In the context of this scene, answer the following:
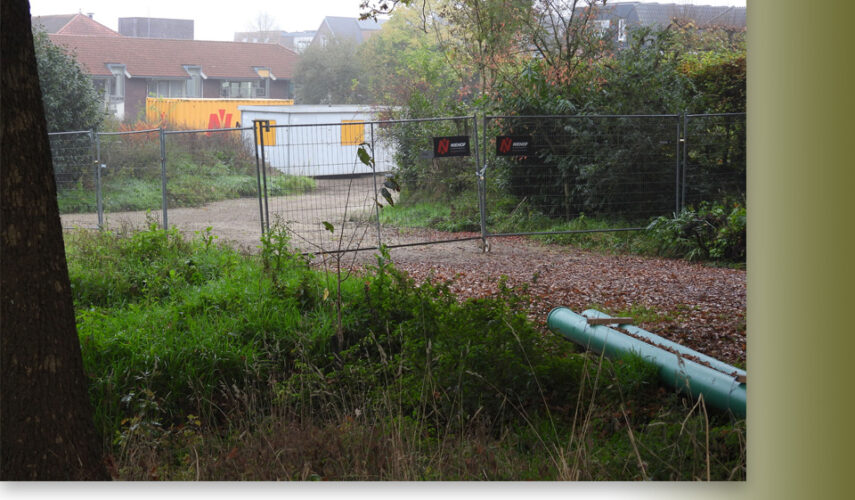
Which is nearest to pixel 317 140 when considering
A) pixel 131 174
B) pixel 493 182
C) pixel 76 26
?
pixel 131 174

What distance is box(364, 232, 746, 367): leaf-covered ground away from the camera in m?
4.54

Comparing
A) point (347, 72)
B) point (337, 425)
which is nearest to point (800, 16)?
point (337, 425)

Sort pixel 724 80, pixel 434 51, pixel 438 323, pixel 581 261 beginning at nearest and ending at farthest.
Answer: pixel 438 323
pixel 581 261
pixel 724 80
pixel 434 51

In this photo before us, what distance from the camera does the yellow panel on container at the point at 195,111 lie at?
8.06 metres

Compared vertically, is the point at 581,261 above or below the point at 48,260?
below

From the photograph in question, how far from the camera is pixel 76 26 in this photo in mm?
7762

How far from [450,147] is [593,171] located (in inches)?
68.5

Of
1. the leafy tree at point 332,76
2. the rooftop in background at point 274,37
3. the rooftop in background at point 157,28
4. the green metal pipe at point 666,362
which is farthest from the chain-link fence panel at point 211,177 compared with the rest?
the green metal pipe at point 666,362

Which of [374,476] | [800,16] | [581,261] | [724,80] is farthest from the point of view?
[724,80]

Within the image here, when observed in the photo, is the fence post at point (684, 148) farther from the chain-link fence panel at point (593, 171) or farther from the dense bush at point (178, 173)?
the dense bush at point (178, 173)

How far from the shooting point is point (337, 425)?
2945mm

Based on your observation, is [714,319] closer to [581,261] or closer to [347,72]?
[581,261]

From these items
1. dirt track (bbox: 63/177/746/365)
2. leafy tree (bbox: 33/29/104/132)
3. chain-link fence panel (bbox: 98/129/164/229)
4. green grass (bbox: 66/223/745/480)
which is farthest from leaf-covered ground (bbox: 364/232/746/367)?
leafy tree (bbox: 33/29/104/132)

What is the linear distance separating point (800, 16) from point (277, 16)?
3939mm
